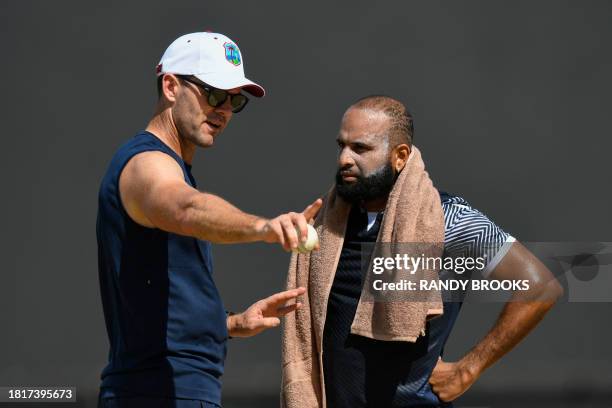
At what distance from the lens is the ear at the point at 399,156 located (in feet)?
11.1

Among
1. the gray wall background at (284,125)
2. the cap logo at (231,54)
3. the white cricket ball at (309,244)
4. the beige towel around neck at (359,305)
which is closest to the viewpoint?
the white cricket ball at (309,244)

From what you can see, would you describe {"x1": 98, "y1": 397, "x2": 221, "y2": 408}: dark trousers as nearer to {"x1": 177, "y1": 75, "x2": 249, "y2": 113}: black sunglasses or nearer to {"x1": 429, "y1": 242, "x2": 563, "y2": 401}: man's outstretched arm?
{"x1": 177, "y1": 75, "x2": 249, "y2": 113}: black sunglasses

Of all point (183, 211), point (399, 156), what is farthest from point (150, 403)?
point (399, 156)

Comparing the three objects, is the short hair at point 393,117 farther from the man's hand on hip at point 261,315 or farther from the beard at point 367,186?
the man's hand on hip at point 261,315

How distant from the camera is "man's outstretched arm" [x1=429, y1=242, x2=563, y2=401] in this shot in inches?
129

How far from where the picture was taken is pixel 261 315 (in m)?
2.99

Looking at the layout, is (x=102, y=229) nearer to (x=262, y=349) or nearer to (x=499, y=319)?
(x=499, y=319)

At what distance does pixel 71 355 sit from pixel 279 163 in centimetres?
145

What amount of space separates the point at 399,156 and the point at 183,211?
1.33 metres

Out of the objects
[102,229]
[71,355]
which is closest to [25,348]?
[71,355]

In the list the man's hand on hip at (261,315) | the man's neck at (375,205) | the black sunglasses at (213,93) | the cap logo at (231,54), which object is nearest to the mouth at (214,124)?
the black sunglasses at (213,93)

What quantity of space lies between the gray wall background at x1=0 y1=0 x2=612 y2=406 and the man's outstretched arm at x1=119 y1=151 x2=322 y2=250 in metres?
3.31

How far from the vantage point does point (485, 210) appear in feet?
19.1

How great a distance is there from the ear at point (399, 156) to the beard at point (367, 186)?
0.04 meters
